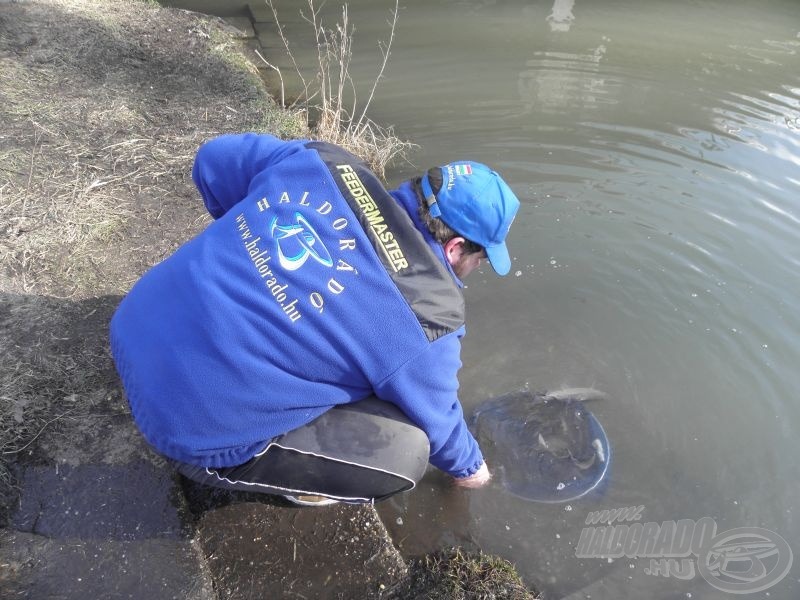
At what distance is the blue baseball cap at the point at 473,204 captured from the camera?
6.68ft

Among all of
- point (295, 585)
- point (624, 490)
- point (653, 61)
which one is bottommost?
point (624, 490)

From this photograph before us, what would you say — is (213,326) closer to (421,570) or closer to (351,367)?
(351,367)

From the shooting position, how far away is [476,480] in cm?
291

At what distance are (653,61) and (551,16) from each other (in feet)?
5.75

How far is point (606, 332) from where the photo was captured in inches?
157

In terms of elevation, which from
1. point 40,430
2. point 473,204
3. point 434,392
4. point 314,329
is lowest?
point 40,430

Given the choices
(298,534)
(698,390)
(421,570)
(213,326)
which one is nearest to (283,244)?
(213,326)

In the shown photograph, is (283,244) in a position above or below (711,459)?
above

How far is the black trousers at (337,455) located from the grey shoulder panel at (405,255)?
382 mm

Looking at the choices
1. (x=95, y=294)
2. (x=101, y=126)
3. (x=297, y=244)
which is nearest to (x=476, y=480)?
(x=297, y=244)

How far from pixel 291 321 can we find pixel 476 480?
58.3 inches

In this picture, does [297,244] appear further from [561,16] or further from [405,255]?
[561,16]

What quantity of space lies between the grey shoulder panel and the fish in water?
1425mm

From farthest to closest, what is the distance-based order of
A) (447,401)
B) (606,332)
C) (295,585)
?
(606,332) < (295,585) < (447,401)
